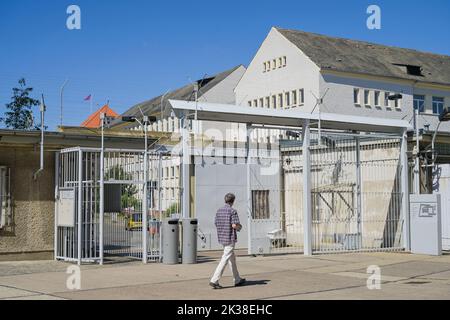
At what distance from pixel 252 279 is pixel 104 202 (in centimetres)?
614

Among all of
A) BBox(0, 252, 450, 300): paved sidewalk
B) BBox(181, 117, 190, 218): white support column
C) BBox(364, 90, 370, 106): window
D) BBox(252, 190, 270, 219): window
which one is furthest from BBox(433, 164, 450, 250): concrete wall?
BBox(364, 90, 370, 106): window

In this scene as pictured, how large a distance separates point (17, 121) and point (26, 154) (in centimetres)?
2910

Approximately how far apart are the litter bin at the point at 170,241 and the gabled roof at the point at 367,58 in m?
37.9

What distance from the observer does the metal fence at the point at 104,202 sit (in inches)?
661

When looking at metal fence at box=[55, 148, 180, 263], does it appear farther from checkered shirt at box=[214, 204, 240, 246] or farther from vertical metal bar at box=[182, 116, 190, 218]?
checkered shirt at box=[214, 204, 240, 246]

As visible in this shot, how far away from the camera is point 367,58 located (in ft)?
192

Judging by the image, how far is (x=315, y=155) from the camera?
2259cm

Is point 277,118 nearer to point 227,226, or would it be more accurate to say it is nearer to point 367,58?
point 227,226

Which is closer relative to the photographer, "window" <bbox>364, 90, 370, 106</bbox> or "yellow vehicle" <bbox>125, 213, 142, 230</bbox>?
"yellow vehicle" <bbox>125, 213, 142, 230</bbox>

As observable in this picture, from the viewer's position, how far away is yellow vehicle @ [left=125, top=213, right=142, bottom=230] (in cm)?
1870

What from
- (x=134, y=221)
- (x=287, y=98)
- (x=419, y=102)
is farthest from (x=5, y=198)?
(x=419, y=102)

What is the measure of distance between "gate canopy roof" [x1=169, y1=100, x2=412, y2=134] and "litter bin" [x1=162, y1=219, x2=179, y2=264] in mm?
2992
